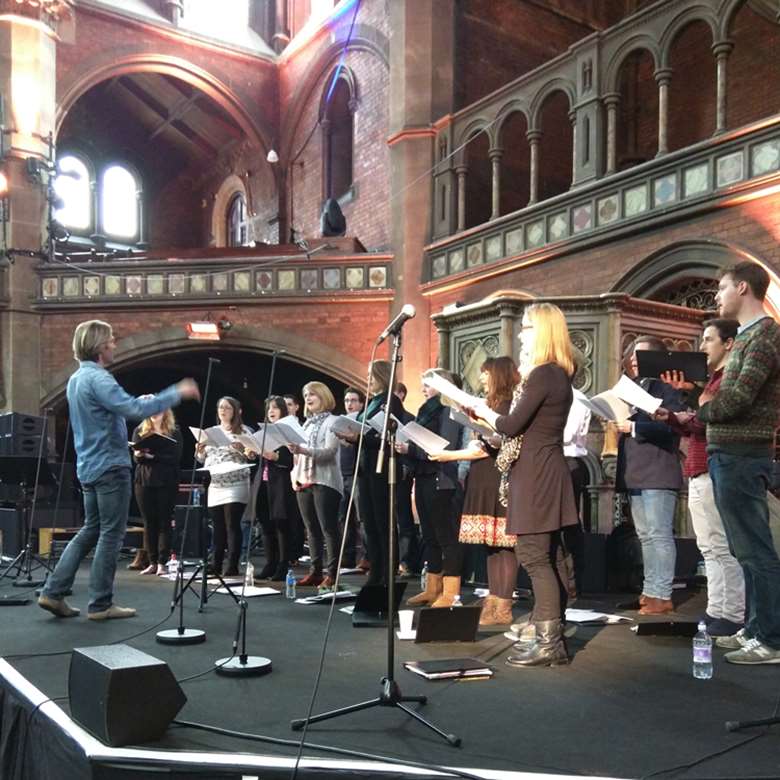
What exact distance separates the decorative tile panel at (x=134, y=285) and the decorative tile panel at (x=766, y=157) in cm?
1013

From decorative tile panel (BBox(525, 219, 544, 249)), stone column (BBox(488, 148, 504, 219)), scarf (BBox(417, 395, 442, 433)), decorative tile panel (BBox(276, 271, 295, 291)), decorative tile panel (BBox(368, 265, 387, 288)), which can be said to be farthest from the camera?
decorative tile panel (BBox(276, 271, 295, 291))

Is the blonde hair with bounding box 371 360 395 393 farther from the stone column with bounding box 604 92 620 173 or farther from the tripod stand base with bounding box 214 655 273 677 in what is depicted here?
the stone column with bounding box 604 92 620 173

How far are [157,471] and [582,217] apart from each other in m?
6.42

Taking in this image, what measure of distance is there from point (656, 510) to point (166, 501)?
415 centimetres

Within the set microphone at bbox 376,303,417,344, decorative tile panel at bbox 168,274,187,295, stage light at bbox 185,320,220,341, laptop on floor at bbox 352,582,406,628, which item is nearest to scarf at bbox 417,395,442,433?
laptop on floor at bbox 352,582,406,628

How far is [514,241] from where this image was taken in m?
12.1

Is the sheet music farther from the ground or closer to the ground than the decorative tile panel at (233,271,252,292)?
closer to the ground

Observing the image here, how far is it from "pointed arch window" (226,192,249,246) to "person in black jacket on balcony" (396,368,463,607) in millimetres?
16524

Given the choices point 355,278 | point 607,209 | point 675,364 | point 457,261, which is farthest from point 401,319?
point 355,278

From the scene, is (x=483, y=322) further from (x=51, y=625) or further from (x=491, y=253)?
(x=51, y=625)

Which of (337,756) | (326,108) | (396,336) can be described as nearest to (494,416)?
(396,336)

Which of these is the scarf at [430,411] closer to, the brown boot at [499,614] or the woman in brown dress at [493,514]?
the woman in brown dress at [493,514]

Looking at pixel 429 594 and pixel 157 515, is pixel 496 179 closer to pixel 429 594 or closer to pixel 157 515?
pixel 157 515

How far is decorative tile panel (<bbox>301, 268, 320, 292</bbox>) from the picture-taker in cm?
1455
